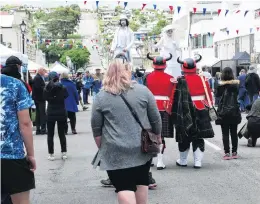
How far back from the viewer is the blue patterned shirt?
4.84 meters

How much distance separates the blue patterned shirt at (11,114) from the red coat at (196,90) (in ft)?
16.5

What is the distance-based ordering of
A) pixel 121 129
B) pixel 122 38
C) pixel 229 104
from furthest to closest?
pixel 122 38
pixel 229 104
pixel 121 129

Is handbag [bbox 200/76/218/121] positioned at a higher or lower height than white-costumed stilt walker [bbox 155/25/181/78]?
lower

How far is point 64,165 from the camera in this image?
1081 cm

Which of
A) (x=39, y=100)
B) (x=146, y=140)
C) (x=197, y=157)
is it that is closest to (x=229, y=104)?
(x=197, y=157)

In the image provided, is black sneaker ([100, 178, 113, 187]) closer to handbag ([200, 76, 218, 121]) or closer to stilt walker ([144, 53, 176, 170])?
stilt walker ([144, 53, 176, 170])

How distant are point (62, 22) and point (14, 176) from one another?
161524 millimetres

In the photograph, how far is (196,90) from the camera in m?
9.68

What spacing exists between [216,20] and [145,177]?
182 ft

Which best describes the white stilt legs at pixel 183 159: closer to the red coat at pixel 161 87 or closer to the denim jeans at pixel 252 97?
the red coat at pixel 161 87

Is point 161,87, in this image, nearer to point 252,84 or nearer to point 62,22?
point 252,84

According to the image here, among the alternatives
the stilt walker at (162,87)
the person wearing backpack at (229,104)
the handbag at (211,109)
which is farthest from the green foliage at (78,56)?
the stilt walker at (162,87)

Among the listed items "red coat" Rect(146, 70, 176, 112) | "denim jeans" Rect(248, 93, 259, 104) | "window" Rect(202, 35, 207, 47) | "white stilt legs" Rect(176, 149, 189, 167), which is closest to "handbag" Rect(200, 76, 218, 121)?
"red coat" Rect(146, 70, 176, 112)

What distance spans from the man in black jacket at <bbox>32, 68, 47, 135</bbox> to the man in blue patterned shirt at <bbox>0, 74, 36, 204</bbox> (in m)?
11.2
